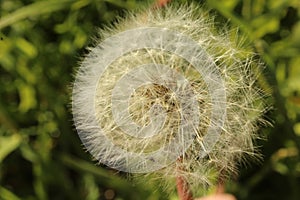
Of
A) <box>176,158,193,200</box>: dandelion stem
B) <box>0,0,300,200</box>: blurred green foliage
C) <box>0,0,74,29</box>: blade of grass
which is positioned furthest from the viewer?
<box>0,0,300,200</box>: blurred green foliage

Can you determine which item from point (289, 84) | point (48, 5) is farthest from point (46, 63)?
point (289, 84)

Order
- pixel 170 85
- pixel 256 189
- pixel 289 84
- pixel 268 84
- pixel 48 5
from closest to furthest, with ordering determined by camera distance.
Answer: pixel 170 85
pixel 268 84
pixel 48 5
pixel 289 84
pixel 256 189

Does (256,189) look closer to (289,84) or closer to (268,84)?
(289,84)

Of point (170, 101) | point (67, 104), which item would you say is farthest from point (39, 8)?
point (170, 101)

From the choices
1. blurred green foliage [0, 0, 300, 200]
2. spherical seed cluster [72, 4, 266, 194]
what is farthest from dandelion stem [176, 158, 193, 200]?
blurred green foliage [0, 0, 300, 200]

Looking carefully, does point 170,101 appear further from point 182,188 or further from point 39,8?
point 39,8

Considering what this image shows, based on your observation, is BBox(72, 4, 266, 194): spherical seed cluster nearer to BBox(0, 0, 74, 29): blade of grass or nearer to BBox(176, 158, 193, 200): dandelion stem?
BBox(176, 158, 193, 200): dandelion stem

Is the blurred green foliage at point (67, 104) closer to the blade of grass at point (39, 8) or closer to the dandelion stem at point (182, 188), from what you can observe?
the blade of grass at point (39, 8)
